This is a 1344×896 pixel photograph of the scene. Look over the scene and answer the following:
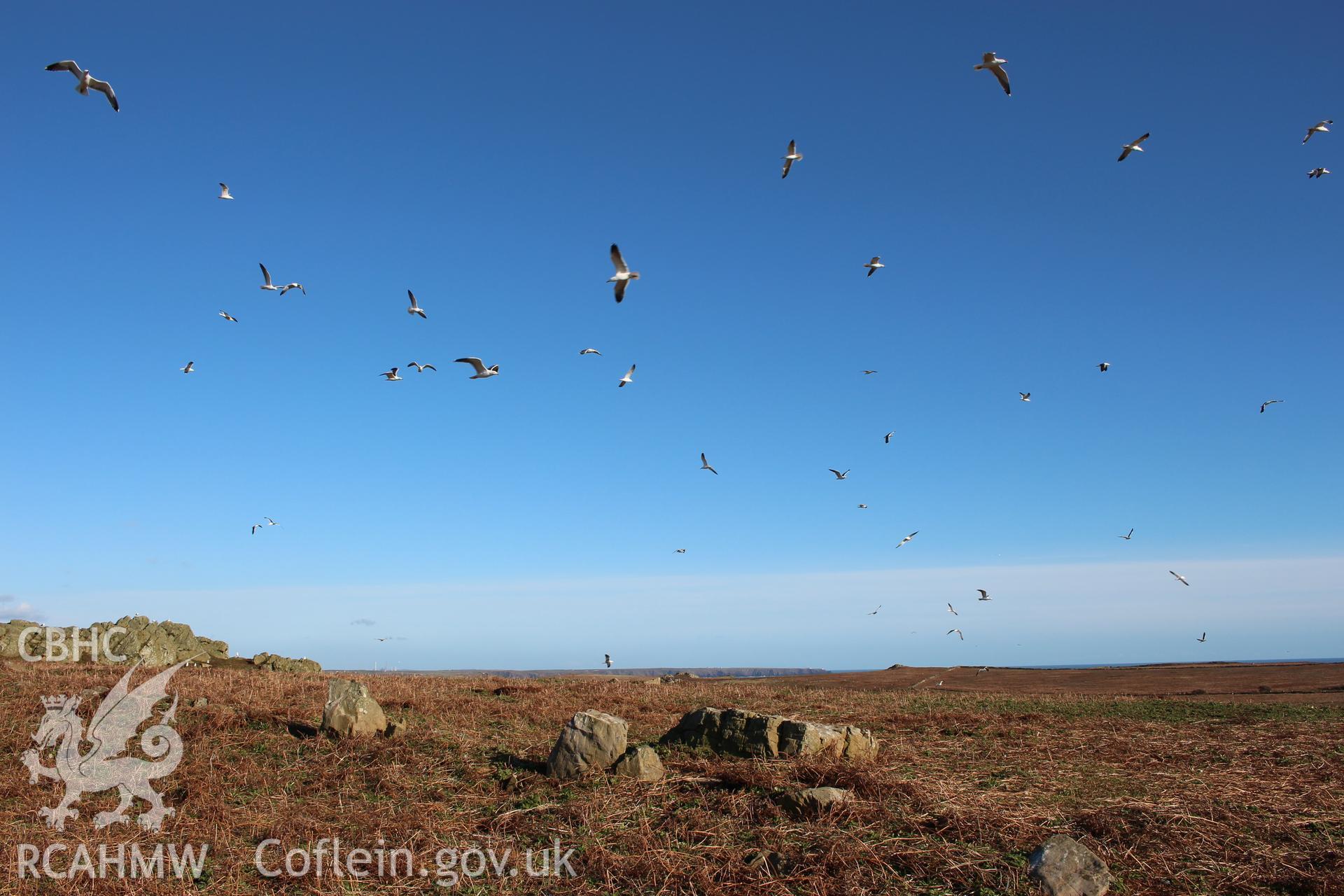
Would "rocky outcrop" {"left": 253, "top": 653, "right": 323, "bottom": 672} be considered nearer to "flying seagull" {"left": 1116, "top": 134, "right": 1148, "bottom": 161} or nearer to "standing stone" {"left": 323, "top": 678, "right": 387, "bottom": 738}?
"standing stone" {"left": 323, "top": 678, "right": 387, "bottom": 738}

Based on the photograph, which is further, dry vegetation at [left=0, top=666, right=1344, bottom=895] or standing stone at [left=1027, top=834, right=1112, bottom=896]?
dry vegetation at [left=0, top=666, right=1344, bottom=895]

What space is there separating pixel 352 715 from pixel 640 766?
5950 mm

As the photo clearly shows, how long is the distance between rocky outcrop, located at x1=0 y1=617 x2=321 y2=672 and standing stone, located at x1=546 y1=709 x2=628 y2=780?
→ 2199 cm

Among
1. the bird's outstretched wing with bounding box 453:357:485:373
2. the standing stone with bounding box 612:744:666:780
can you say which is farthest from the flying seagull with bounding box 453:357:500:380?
the standing stone with bounding box 612:744:666:780

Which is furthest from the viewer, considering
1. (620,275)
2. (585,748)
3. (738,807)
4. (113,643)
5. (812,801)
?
(113,643)

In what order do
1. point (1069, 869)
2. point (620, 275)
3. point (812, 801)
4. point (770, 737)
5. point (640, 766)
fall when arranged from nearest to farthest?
point (1069, 869)
point (812, 801)
point (640, 766)
point (770, 737)
point (620, 275)

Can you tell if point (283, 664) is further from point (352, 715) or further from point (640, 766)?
point (640, 766)

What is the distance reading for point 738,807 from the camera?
11.1 m

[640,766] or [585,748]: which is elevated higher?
[585,748]

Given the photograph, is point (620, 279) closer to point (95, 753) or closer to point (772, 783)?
point (772, 783)

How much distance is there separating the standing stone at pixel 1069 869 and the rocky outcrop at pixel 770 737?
4.68 m

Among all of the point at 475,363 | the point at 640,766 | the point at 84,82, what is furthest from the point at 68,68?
the point at 640,766

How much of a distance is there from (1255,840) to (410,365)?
2414 centimetres

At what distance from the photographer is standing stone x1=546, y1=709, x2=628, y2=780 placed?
1271cm
